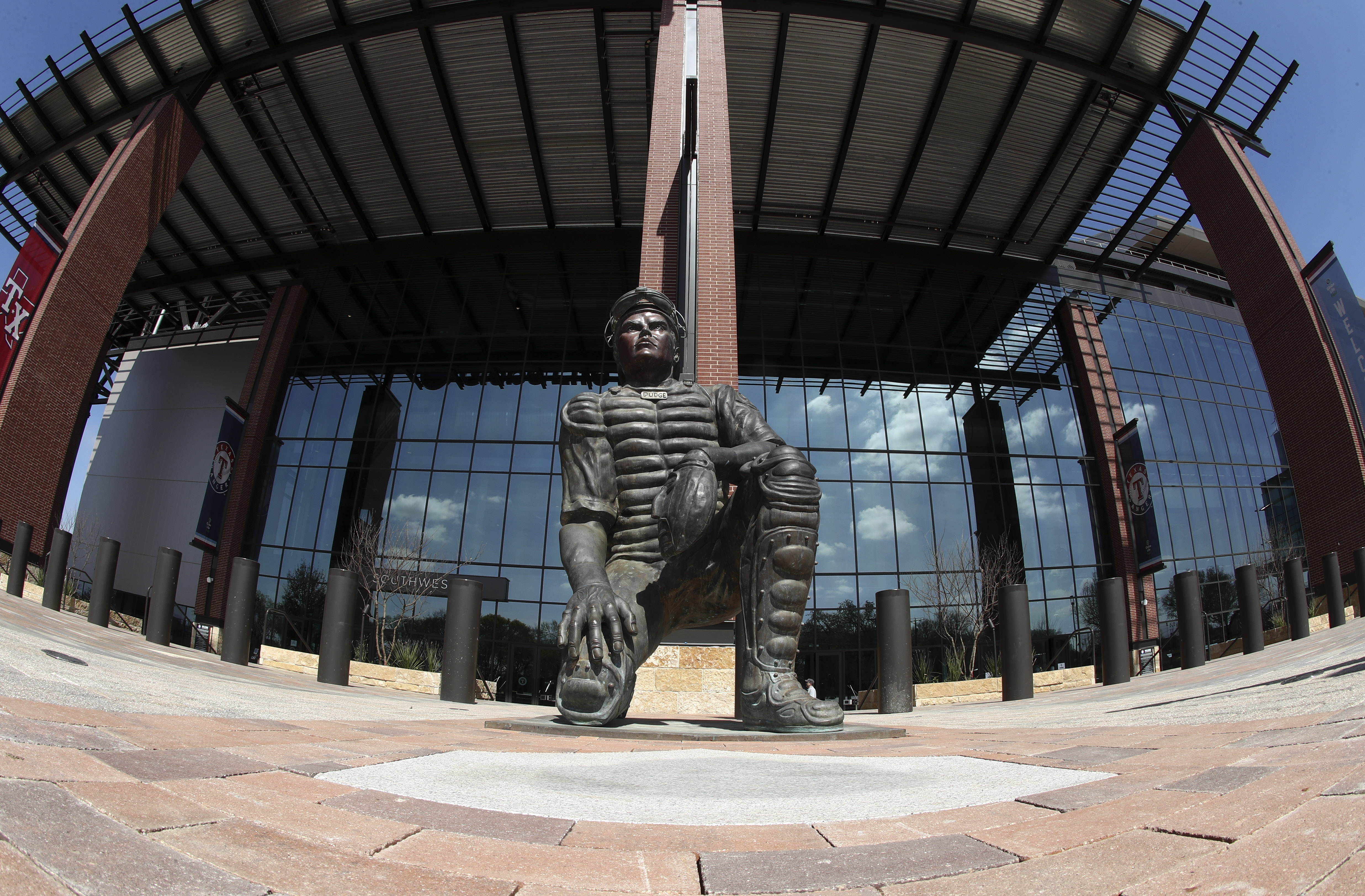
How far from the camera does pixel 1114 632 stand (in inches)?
373

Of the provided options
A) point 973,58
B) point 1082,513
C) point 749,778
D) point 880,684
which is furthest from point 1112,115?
point 749,778

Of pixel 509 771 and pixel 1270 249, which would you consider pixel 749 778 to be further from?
pixel 1270 249

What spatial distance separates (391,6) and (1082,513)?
71.0 ft

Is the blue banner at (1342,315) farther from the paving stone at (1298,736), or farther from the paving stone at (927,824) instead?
the paving stone at (927,824)

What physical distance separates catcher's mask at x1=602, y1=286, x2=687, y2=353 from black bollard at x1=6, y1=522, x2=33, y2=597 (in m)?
11.1

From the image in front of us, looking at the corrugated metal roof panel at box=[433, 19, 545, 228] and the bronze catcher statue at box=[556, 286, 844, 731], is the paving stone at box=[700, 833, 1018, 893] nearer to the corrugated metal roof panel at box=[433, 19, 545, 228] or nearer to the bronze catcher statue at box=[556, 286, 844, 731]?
the bronze catcher statue at box=[556, 286, 844, 731]

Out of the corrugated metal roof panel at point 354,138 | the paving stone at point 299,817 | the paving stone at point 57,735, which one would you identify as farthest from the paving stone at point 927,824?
the corrugated metal roof panel at point 354,138

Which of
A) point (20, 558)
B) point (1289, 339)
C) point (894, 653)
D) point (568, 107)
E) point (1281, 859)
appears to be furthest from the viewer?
point (568, 107)

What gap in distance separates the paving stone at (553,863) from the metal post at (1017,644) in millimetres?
8777

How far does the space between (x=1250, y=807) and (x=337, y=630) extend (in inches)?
341

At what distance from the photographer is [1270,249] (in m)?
14.8

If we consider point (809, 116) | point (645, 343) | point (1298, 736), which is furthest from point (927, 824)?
point (809, 116)

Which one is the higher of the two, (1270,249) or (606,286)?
(606,286)

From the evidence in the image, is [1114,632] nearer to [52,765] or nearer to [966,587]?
[966,587]
